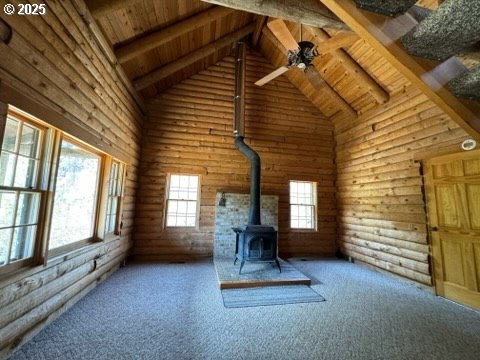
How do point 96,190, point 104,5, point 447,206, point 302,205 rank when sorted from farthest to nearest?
point 302,205 → point 96,190 → point 447,206 → point 104,5

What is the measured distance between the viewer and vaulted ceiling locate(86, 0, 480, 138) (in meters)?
1.38

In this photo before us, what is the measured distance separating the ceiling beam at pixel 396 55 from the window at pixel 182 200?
4.81 metres

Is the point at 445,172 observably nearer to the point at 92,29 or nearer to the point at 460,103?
the point at 460,103

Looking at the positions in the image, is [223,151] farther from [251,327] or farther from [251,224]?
[251,327]

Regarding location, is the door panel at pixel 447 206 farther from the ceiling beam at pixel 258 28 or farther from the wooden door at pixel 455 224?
the ceiling beam at pixel 258 28

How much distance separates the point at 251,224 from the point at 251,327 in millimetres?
2240

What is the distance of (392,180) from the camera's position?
4488 millimetres

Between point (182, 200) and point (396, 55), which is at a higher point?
point (396, 55)

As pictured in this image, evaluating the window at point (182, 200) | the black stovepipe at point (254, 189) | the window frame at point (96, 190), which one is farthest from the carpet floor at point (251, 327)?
the window at point (182, 200)

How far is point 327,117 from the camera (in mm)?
6648

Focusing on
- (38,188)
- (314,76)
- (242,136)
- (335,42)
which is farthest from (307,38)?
(38,188)

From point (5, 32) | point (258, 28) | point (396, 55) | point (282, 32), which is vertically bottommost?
point (396, 55)

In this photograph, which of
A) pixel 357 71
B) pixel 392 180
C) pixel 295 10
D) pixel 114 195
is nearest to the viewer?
pixel 295 10

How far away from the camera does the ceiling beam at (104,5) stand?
2.80m
